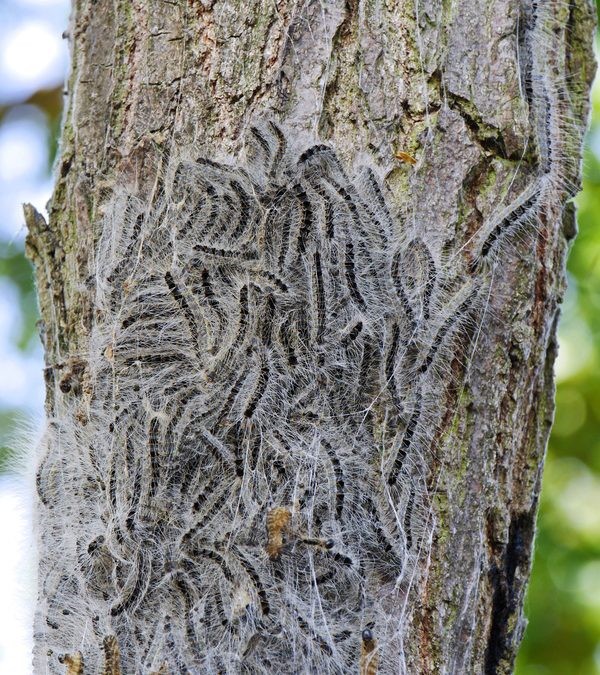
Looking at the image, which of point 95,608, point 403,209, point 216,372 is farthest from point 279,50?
point 95,608

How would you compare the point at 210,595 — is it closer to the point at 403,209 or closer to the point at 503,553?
the point at 503,553

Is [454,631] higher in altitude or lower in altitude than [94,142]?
lower

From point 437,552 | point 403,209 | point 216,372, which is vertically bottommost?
point 437,552

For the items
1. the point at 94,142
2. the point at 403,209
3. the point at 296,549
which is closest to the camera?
the point at 296,549

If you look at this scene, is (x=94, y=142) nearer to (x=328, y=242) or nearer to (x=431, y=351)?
(x=328, y=242)

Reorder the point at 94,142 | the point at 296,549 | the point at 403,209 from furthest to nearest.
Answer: the point at 94,142 → the point at 403,209 → the point at 296,549

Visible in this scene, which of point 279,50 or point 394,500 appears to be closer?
point 394,500
